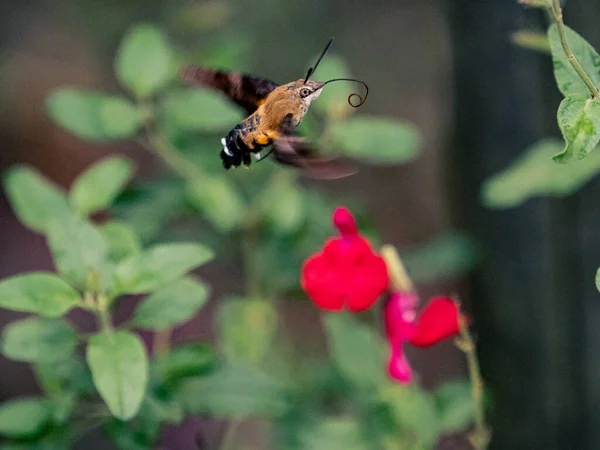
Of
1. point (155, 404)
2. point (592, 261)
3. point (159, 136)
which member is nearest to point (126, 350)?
point (155, 404)

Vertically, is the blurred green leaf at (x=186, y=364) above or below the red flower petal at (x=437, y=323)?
below

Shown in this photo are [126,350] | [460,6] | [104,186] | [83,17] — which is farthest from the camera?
[83,17]

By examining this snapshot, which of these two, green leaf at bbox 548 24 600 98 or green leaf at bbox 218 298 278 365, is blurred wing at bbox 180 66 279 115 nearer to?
green leaf at bbox 548 24 600 98

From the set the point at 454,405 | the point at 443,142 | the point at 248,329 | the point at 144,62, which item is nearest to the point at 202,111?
the point at 144,62

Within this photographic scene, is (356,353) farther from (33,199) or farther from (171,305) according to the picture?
(33,199)

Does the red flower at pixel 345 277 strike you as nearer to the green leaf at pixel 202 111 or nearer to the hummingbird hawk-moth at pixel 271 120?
the hummingbird hawk-moth at pixel 271 120

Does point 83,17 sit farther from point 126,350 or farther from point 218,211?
point 126,350

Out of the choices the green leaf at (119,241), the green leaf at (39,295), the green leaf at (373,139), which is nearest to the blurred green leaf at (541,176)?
the green leaf at (373,139)
